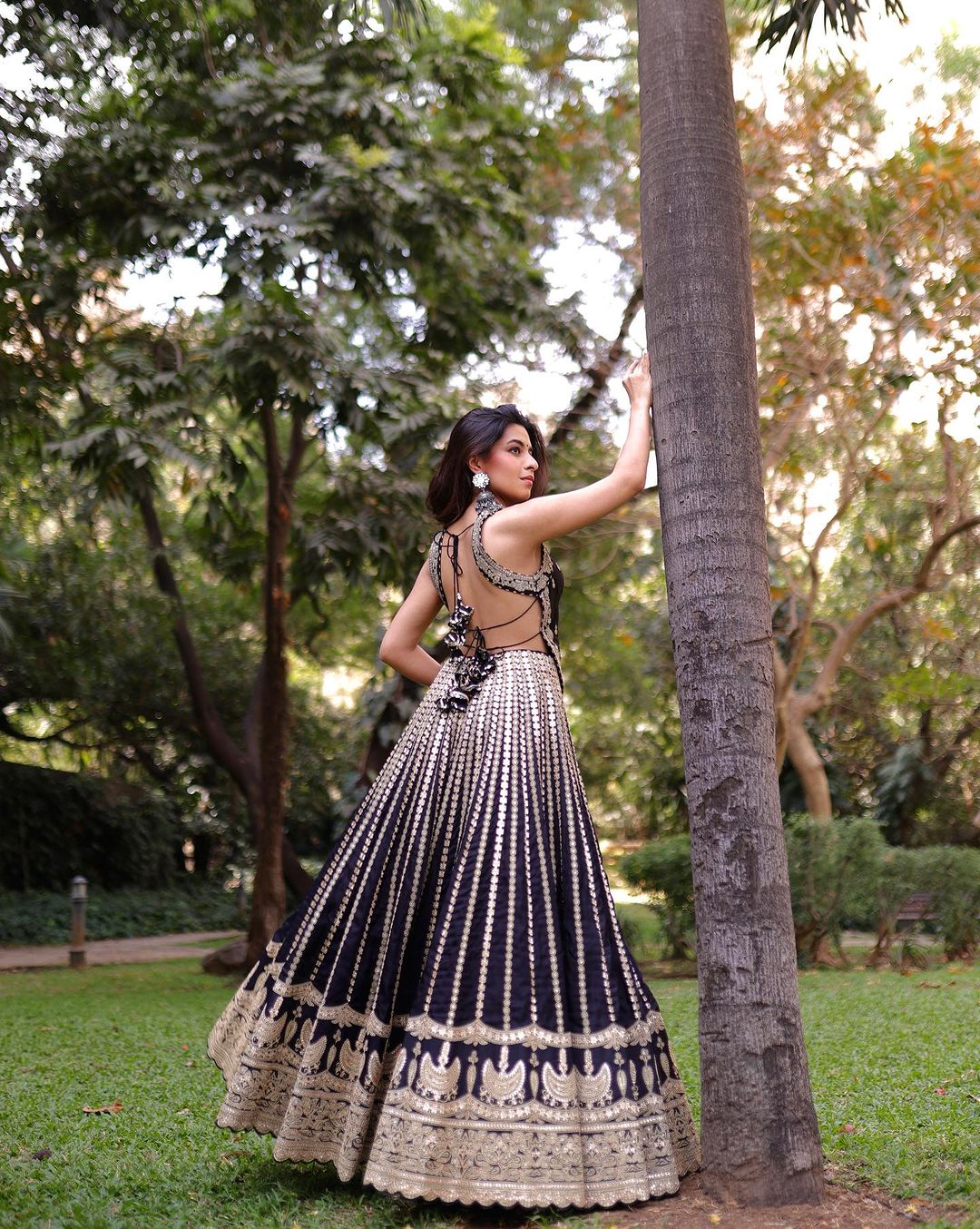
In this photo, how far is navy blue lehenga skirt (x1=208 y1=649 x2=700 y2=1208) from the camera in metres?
2.79

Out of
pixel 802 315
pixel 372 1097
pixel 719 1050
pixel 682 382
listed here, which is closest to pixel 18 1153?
pixel 372 1097

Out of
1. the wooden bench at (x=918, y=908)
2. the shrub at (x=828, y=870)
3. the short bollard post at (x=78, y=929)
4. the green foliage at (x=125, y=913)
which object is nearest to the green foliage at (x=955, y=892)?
the wooden bench at (x=918, y=908)

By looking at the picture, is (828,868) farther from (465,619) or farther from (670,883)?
(465,619)

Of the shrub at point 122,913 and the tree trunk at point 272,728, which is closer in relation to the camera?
the tree trunk at point 272,728

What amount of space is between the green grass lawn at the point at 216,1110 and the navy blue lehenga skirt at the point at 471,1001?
0.18 m

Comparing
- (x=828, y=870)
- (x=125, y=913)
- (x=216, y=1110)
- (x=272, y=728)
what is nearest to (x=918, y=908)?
(x=828, y=870)

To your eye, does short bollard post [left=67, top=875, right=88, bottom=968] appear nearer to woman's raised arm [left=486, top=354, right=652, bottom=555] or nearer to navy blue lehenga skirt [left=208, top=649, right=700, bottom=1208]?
navy blue lehenga skirt [left=208, top=649, right=700, bottom=1208]

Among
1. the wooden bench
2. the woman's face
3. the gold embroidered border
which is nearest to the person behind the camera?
the gold embroidered border

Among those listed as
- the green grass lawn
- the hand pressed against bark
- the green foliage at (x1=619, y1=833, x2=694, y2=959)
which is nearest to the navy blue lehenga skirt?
the green grass lawn

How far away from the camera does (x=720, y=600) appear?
9.75ft

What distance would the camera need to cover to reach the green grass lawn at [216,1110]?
3.04 m

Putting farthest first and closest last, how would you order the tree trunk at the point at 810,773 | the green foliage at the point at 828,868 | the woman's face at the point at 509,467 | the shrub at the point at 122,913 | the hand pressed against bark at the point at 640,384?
the shrub at the point at 122,913 < the tree trunk at the point at 810,773 < the green foliage at the point at 828,868 < the woman's face at the point at 509,467 < the hand pressed against bark at the point at 640,384

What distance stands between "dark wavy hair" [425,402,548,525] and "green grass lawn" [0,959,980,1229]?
1.81 m

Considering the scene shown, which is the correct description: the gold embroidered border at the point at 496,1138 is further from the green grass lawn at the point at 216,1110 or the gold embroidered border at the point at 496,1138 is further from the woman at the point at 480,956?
the green grass lawn at the point at 216,1110
